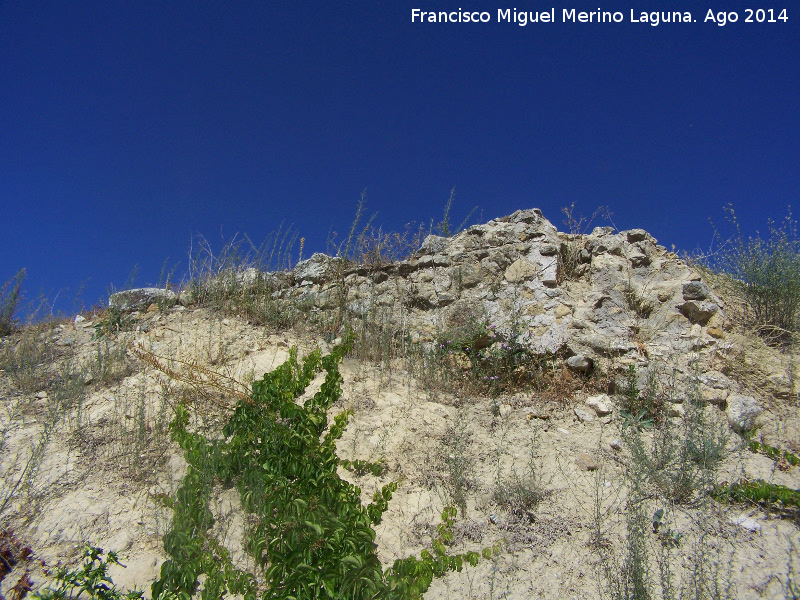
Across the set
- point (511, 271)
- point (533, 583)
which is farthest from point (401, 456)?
point (511, 271)

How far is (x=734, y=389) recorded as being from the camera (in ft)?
14.0

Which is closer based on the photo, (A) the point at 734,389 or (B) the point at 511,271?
(A) the point at 734,389

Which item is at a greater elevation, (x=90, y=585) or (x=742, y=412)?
(x=742, y=412)

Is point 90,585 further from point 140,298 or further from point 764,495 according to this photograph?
point 140,298

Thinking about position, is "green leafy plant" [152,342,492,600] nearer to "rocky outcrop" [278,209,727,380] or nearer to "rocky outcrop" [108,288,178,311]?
"rocky outcrop" [278,209,727,380]

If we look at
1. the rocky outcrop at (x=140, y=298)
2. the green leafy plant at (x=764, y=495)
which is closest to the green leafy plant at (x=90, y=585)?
the green leafy plant at (x=764, y=495)

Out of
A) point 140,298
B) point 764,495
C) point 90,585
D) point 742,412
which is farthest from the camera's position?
point 140,298

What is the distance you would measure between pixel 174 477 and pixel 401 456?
1.89 meters

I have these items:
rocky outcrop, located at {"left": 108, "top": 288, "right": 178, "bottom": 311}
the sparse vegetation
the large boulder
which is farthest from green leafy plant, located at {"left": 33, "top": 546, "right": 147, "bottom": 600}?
the large boulder

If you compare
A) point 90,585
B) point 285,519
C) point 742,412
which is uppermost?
point 742,412

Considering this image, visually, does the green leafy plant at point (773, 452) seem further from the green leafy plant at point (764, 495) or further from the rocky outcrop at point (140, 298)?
the rocky outcrop at point (140, 298)

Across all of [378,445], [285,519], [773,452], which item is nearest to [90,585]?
[285,519]

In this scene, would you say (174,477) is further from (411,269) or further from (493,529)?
(411,269)

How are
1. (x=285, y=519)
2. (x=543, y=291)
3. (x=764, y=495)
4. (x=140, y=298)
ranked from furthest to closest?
(x=140, y=298) → (x=543, y=291) → (x=764, y=495) → (x=285, y=519)
